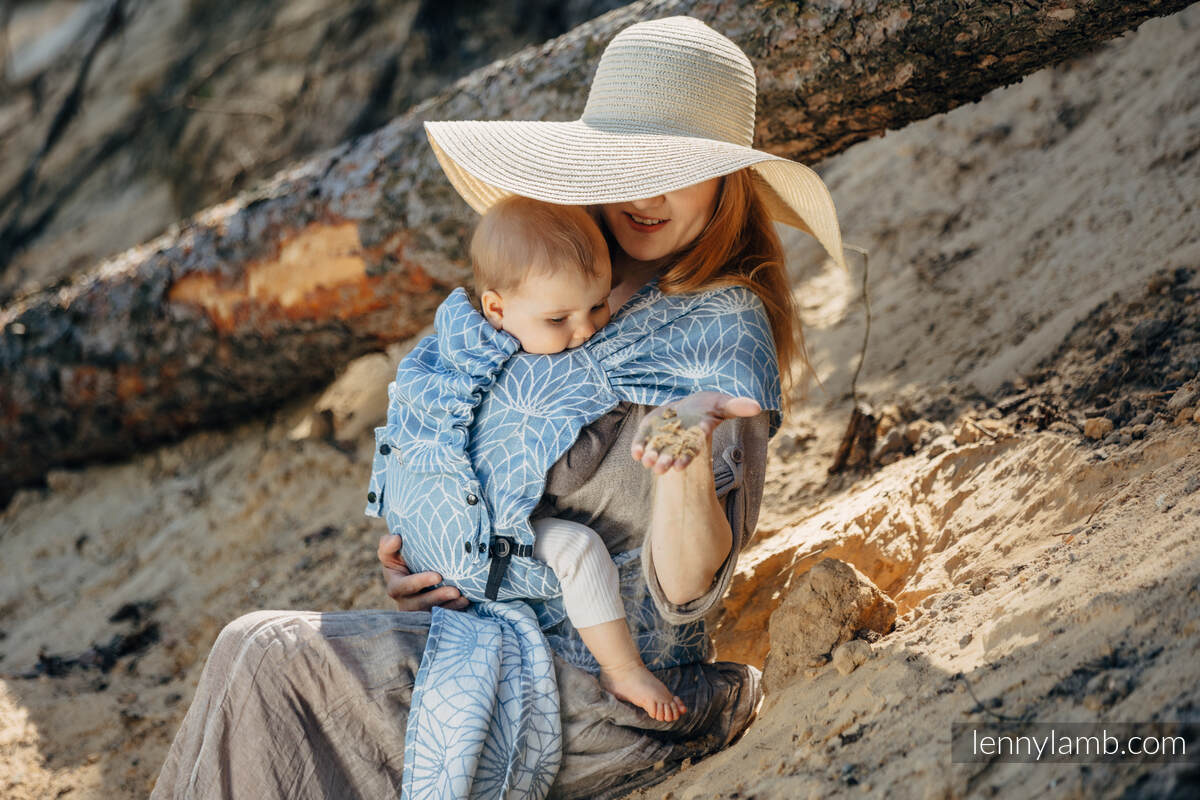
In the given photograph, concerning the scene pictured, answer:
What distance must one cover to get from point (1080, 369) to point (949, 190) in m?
1.72

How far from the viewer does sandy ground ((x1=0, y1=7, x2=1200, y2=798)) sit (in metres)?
1.89

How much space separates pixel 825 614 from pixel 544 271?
100 cm

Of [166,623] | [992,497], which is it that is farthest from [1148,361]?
[166,623]

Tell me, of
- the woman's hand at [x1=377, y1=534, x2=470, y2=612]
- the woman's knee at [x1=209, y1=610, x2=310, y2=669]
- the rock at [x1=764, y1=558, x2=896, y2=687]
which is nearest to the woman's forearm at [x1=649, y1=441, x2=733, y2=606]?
the rock at [x1=764, y1=558, x2=896, y2=687]

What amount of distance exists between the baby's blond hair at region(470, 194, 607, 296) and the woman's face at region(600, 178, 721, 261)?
118mm

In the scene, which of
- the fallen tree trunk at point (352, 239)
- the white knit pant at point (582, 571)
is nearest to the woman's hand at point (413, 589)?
the white knit pant at point (582, 571)

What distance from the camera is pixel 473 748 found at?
2.04 metres

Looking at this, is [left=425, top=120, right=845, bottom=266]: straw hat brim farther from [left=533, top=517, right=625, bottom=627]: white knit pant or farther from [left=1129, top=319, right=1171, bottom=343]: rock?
[left=1129, top=319, right=1171, bottom=343]: rock

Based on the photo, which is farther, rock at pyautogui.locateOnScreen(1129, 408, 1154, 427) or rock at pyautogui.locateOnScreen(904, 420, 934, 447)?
rock at pyautogui.locateOnScreen(904, 420, 934, 447)

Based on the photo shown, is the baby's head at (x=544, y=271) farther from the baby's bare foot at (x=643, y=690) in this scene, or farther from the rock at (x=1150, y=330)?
the rock at (x=1150, y=330)

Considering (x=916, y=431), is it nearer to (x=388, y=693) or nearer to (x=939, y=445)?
(x=939, y=445)

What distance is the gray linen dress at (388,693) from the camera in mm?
2086

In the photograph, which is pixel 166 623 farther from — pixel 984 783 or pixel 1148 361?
pixel 1148 361

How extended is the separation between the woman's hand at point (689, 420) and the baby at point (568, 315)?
1.21 ft
